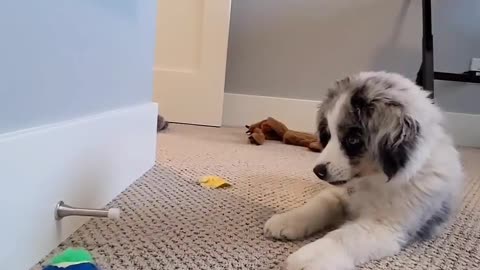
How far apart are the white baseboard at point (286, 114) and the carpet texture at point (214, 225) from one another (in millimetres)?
1033

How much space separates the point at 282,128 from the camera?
6.83 feet

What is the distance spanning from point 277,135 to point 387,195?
1.23 m

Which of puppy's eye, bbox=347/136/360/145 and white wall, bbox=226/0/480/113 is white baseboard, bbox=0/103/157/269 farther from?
white wall, bbox=226/0/480/113

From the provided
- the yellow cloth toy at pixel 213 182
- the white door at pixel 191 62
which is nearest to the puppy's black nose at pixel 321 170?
the yellow cloth toy at pixel 213 182

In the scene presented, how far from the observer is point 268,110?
2.54 m

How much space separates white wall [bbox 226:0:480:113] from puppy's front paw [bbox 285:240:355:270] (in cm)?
182

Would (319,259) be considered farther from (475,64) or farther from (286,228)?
(475,64)

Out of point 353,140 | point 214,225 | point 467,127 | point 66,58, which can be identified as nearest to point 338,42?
point 467,127

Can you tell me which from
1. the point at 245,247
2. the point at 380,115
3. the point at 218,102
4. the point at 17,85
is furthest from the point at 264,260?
the point at 218,102

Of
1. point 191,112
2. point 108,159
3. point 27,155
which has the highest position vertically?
point 27,155

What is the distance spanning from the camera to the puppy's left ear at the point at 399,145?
2.70 feet

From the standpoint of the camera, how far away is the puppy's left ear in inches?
32.4

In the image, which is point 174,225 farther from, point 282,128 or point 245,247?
point 282,128

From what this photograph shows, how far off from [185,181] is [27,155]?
58 centimetres
